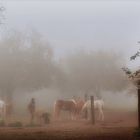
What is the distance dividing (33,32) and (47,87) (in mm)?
1017

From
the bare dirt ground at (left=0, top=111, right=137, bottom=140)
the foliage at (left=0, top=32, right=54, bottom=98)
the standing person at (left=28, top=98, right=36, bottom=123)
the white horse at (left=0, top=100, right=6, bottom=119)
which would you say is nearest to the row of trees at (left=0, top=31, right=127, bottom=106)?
the foliage at (left=0, top=32, right=54, bottom=98)

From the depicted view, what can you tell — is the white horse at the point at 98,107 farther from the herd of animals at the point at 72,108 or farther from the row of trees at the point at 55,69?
the row of trees at the point at 55,69

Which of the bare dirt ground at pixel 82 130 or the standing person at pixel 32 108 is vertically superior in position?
the standing person at pixel 32 108

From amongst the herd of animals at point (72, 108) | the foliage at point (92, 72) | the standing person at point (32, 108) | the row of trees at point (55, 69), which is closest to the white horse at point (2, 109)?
the herd of animals at point (72, 108)

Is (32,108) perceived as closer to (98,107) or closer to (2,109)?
(2,109)

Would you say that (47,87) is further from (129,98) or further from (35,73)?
(129,98)

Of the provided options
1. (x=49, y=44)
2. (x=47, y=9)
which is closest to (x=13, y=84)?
(x=49, y=44)

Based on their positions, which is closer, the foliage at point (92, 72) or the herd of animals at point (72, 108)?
the herd of animals at point (72, 108)

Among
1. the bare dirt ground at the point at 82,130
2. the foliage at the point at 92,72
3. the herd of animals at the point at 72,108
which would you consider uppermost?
the foliage at the point at 92,72

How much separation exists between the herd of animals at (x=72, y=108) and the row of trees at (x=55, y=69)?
19 centimetres

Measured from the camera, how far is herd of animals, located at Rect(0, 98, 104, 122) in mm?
6773

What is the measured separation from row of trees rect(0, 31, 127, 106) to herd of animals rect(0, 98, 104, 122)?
7.7 inches

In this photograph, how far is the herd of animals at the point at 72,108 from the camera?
22.2ft

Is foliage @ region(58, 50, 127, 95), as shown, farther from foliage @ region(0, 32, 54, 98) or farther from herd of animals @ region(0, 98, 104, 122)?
foliage @ region(0, 32, 54, 98)
